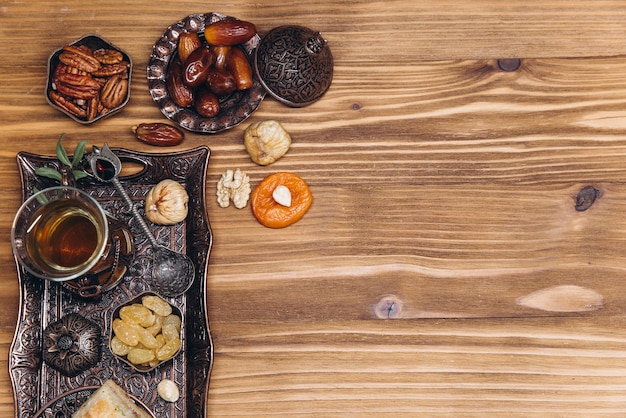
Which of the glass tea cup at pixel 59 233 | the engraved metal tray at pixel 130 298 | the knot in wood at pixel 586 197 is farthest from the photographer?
the knot in wood at pixel 586 197

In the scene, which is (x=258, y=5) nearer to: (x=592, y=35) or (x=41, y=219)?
(x=41, y=219)

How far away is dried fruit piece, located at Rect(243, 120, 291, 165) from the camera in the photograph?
1184 millimetres

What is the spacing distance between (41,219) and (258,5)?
60cm

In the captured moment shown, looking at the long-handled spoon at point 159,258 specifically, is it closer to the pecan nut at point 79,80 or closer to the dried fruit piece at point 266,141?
the pecan nut at point 79,80

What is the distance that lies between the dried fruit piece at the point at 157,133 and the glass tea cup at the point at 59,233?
201 mm

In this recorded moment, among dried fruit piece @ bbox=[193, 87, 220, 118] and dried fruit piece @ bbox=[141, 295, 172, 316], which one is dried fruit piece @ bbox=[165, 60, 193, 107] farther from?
dried fruit piece @ bbox=[141, 295, 172, 316]

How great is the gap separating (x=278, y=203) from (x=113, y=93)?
0.38m

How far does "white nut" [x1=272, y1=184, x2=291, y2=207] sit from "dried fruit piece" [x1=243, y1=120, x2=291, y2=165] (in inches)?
2.6

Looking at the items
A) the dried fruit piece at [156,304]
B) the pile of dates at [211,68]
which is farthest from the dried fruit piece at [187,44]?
the dried fruit piece at [156,304]

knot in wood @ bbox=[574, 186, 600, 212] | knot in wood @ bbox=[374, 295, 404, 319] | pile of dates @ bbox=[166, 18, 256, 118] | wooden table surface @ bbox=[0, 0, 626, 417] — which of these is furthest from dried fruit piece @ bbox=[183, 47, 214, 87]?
knot in wood @ bbox=[574, 186, 600, 212]

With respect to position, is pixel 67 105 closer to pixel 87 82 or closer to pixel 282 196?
pixel 87 82

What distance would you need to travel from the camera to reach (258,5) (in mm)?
1263

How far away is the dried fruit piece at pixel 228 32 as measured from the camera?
117cm

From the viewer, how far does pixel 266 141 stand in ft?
3.88
